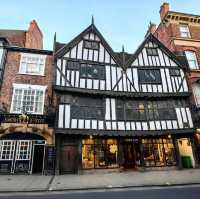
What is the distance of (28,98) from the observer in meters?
13.0

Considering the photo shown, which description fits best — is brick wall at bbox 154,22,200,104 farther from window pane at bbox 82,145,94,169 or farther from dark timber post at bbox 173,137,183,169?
window pane at bbox 82,145,94,169

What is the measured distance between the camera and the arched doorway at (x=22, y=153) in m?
11.5

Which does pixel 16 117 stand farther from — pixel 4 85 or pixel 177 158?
pixel 177 158

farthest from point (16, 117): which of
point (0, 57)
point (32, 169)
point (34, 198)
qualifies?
point (34, 198)

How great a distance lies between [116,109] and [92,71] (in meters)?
3.62

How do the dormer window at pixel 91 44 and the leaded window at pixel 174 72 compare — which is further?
the leaded window at pixel 174 72

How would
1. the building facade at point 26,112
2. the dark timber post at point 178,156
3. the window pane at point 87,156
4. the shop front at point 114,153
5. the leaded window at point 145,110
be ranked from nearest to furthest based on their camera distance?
the building facade at point 26,112 → the shop front at point 114,153 → the window pane at point 87,156 → the dark timber post at point 178,156 → the leaded window at point 145,110

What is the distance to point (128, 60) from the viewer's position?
1505 cm

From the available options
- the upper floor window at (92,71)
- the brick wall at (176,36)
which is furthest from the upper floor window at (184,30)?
the upper floor window at (92,71)

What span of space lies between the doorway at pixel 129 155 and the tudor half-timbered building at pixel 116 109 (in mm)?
77

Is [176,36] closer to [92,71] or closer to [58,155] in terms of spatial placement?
[92,71]

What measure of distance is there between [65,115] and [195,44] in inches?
585

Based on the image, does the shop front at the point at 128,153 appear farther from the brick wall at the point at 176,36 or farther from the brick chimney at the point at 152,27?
the brick chimney at the point at 152,27

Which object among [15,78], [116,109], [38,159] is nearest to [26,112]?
[15,78]
